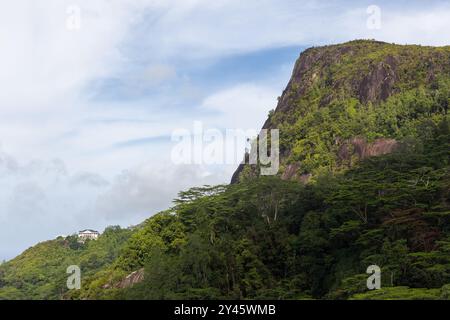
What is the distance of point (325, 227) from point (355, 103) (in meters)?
36.0

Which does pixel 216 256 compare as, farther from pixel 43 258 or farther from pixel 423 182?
pixel 43 258

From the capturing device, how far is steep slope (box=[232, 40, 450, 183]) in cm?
5547

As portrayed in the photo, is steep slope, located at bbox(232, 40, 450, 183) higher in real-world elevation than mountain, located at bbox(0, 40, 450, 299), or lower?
higher

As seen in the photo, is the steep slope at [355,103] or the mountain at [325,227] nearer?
the mountain at [325,227]

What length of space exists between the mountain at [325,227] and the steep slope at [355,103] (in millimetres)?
229

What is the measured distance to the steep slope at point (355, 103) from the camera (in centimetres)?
5547

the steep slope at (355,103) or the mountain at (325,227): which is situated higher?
the steep slope at (355,103)

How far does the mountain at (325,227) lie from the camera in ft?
90.0

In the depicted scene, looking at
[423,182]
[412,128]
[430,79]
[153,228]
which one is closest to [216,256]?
[153,228]

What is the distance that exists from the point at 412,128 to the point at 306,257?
80.3 feet

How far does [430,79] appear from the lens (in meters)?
63.0

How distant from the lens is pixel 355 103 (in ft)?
219

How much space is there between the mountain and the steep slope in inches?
9.0
